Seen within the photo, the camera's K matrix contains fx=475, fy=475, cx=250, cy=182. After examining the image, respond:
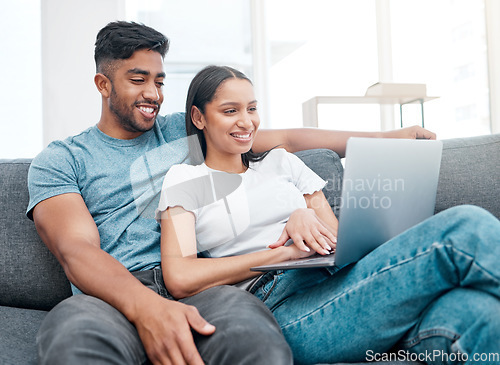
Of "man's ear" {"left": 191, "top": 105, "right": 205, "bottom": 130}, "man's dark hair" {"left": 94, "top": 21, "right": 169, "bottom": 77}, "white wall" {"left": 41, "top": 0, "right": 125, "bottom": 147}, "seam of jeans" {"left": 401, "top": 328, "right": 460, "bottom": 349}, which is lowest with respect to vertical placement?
"seam of jeans" {"left": 401, "top": 328, "right": 460, "bottom": 349}

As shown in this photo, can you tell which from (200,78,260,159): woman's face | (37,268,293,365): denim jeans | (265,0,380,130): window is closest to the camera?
(37,268,293,365): denim jeans

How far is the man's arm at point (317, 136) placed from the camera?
1.51 m

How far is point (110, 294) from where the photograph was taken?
0.94m

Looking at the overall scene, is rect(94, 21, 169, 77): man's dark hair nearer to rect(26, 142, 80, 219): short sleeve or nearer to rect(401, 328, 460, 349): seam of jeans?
rect(26, 142, 80, 219): short sleeve

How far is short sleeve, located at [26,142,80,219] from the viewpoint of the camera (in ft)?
3.89

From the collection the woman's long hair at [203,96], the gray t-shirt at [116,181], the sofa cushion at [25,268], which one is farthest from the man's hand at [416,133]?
the sofa cushion at [25,268]

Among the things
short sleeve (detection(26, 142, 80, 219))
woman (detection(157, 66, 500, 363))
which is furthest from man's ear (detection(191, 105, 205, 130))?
short sleeve (detection(26, 142, 80, 219))

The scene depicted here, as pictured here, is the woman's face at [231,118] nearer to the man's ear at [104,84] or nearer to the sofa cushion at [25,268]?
the man's ear at [104,84]

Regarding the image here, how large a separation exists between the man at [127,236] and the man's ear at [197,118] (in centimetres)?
8

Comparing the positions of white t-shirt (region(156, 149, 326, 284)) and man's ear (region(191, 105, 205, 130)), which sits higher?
man's ear (region(191, 105, 205, 130))

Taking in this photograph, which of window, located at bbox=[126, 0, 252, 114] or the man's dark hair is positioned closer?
the man's dark hair

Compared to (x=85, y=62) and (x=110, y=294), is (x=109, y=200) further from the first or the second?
(x=85, y=62)

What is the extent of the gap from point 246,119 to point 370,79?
328cm

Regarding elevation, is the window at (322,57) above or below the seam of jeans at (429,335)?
above
